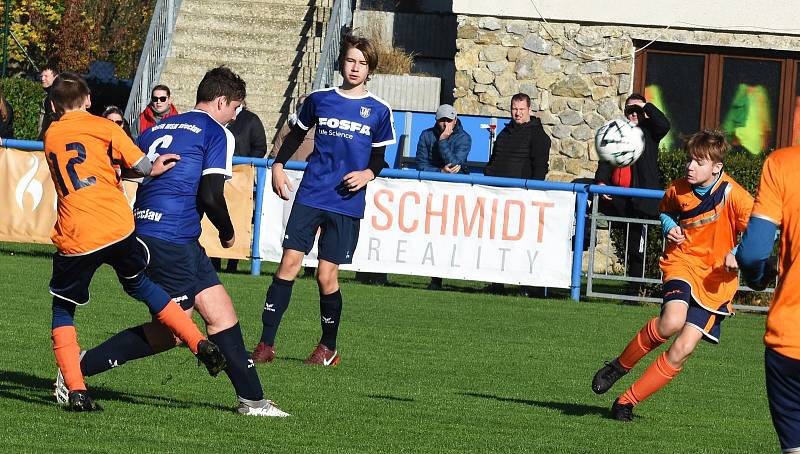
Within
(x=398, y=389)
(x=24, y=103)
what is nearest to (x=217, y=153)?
(x=398, y=389)

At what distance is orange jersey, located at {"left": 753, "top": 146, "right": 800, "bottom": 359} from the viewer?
5.21 m

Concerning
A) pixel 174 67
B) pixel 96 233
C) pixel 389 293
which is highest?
pixel 174 67

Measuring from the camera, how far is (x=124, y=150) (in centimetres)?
745

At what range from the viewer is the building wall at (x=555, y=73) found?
20.2m

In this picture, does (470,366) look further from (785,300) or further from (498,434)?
(785,300)

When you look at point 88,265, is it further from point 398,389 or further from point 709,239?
point 709,239

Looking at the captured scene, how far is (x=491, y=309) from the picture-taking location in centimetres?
1464

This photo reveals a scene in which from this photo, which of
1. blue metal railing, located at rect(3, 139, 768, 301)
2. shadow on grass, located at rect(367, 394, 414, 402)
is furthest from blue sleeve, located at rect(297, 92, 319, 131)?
blue metal railing, located at rect(3, 139, 768, 301)

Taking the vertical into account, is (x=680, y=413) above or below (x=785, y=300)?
below

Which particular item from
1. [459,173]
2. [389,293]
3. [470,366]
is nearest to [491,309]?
[389,293]

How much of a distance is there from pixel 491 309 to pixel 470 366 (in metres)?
4.07

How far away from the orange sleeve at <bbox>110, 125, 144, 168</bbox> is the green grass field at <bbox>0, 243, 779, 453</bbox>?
127cm

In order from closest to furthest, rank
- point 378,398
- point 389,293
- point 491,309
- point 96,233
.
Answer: point 96,233, point 378,398, point 491,309, point 389,293

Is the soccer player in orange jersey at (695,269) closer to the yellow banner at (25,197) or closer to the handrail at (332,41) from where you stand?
the yellow banner at (25,197)
